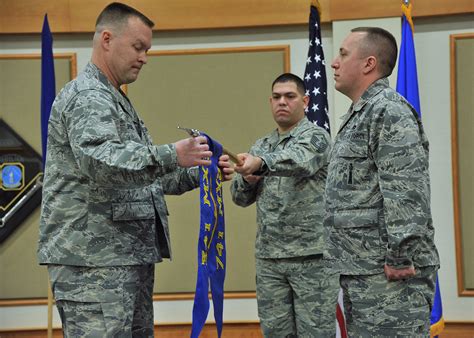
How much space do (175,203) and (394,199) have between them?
8.84ft

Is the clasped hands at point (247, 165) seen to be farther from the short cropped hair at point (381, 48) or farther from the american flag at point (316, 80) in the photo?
the american flag at point (316, 80)

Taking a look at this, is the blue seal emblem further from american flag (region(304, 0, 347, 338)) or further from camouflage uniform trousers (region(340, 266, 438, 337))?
camouflage uniform trousers (region(340, 266, 438, 337))

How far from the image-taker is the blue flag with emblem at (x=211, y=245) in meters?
2.29

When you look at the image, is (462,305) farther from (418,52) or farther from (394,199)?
(394,199)

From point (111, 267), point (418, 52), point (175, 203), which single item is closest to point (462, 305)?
point (418, 52)

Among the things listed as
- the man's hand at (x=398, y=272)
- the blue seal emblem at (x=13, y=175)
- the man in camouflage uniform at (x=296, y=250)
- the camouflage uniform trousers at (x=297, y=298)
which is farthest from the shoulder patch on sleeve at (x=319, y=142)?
the blue seal emblem at (x=13, y=175)

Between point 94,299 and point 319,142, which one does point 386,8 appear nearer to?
point 319,142

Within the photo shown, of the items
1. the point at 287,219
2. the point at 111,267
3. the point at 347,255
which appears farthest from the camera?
the point at 287,219

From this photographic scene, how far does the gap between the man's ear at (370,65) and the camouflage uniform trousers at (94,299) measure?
45.4 inches

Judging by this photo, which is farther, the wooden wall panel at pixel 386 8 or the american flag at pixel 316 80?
the wooden wall panel at pixel 386 8

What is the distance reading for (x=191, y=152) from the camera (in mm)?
2115

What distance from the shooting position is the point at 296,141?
3326 mm

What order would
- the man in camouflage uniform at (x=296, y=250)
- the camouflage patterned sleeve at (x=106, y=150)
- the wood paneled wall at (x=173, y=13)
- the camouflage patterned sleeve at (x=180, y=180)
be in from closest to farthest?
the camouflage patterned sleeve at (x=106, y=150)
the camouflage patterned sleeve at (x=180, y=180)
the man in camouflage uniform at (x=296, y=250)
the wood paneled wall at (x=173, y=13)

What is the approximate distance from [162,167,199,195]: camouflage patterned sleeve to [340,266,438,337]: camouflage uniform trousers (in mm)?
782
